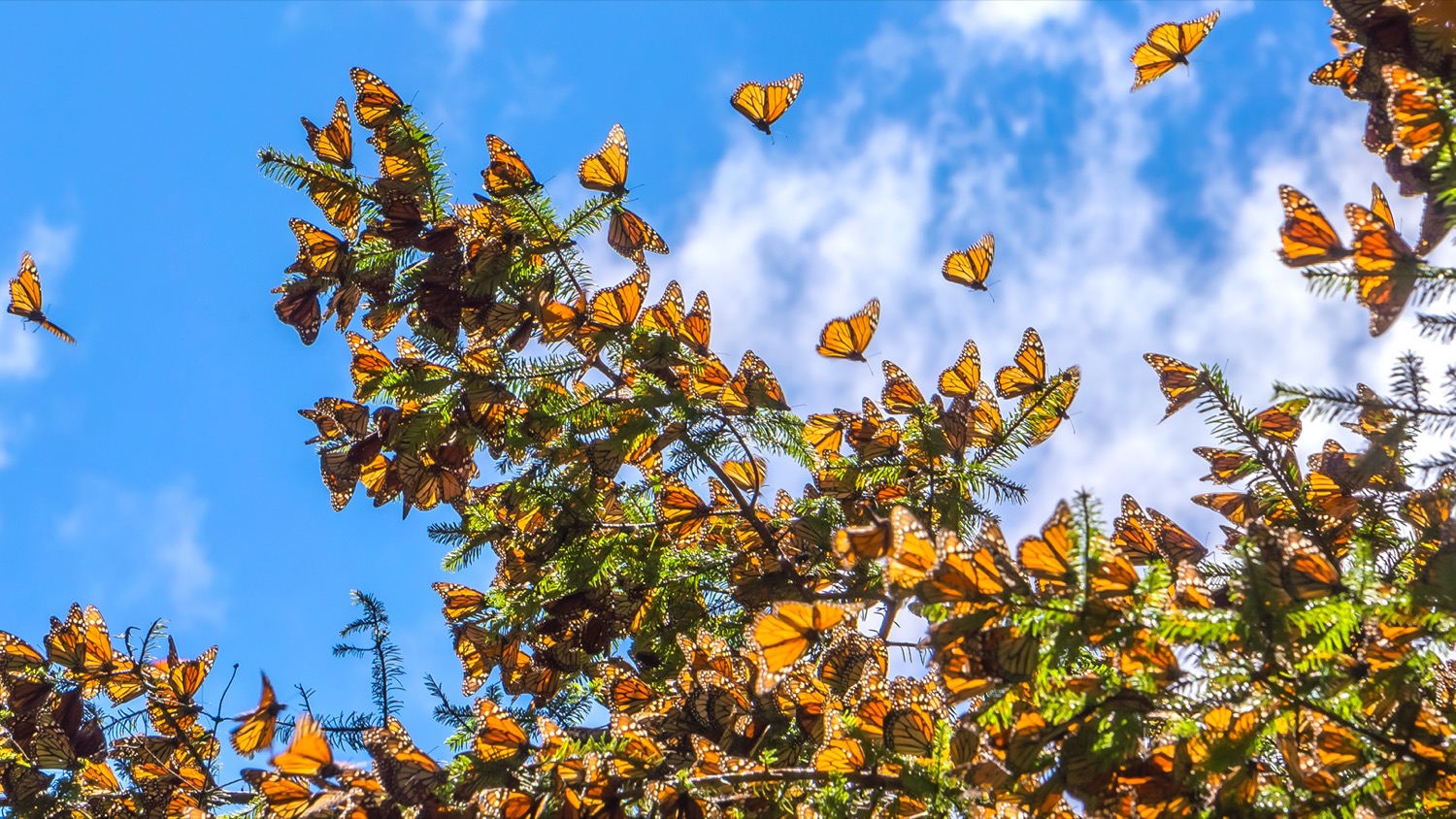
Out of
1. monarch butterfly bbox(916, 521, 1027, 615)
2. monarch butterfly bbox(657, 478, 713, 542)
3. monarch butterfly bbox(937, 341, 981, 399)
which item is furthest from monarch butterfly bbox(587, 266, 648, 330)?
monarch butterfly bbox(916, 521, 1027, 615)

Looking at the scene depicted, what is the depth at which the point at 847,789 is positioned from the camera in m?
1.58

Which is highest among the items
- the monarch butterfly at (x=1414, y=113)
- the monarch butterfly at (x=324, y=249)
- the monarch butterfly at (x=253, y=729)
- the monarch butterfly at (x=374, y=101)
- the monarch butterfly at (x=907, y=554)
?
the monarch butterfly at (x=374, y=101)

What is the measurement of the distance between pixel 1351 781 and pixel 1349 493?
740 millimetres

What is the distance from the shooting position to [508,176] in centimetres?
200

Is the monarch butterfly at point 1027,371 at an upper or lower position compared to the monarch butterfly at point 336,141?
lower

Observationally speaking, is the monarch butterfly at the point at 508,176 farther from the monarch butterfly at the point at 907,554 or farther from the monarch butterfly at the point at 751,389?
the monarch butterfly at the point at 907,554

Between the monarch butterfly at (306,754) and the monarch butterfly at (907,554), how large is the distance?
36.3 inches

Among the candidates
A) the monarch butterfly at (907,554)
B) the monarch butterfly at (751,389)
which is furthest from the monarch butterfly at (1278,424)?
the monarch butterfly at (907,554)

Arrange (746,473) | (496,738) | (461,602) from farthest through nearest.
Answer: (461,602)
(746,473)
(496,738)

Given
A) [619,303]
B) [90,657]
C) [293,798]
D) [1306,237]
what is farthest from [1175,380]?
[90,657]

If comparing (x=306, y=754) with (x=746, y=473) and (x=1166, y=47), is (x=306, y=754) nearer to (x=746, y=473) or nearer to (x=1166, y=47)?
(x=746, y=473)

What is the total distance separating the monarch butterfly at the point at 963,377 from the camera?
2264 millimetres

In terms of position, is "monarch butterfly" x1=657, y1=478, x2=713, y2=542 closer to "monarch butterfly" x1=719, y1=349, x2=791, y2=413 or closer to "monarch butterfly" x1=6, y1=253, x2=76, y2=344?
"monarch butterfly" x1=719, y1=349, x2=791, y2=413

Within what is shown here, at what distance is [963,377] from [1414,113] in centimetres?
114
